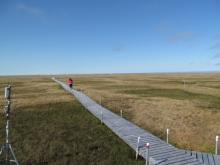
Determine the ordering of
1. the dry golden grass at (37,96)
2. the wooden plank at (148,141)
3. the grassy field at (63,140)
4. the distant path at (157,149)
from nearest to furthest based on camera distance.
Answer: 1. the distant path at (157,149)
2. the wooden plank at (148,141)
3. the grassy field at (63,140)
4. the dry golden grass at (37,96)

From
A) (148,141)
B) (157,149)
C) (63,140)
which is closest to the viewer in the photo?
(157,149)

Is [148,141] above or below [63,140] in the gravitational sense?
above

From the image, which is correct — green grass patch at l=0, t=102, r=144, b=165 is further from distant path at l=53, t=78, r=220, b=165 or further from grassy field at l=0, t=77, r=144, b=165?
distant path at l=53, t=78, r=220, b=165

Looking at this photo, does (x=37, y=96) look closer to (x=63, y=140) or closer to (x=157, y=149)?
(x=63, y=140)

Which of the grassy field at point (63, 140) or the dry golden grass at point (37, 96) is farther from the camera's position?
the dry golden grass at point (37, 96)

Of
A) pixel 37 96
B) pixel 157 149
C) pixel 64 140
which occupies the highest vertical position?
pixel 37 96

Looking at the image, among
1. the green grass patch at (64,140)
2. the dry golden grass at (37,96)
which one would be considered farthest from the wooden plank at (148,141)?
the dry golden grass at (37,96)

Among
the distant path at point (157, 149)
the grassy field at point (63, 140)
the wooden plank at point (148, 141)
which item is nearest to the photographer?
the distant path at point (157, 149)

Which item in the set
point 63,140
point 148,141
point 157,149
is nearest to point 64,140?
point 63,140

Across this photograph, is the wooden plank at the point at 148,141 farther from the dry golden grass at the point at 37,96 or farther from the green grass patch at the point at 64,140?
the dry golden grass at the point at 37,96

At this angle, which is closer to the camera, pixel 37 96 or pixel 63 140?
pixel 63 140

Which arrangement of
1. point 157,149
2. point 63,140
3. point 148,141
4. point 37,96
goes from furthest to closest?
point 37,96, point 63,140, point 148,141, point 157,149

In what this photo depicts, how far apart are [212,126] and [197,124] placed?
1.47 metres

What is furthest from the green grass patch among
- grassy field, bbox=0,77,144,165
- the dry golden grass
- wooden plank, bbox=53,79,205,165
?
the dry golden grass
